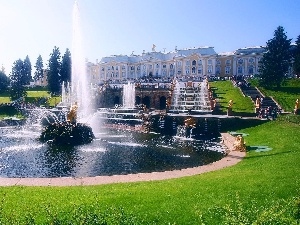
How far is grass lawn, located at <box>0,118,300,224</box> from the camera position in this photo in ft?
29.5

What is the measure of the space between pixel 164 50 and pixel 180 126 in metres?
77.1

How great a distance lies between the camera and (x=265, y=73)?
179 feet

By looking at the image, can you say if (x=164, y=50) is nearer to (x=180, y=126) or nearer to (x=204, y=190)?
(x=180, y=126)

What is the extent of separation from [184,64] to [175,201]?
89516mm

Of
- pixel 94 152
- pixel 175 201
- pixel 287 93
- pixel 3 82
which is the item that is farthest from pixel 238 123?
pixel 3 82

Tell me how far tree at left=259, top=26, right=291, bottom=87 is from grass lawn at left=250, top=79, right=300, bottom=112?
156 cm

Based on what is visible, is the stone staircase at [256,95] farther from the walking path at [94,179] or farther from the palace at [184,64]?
the palace at [184,64]

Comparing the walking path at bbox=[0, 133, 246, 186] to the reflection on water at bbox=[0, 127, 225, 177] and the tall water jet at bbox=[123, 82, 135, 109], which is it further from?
the tall water jet at bbox=[123, 82, 135, 109]

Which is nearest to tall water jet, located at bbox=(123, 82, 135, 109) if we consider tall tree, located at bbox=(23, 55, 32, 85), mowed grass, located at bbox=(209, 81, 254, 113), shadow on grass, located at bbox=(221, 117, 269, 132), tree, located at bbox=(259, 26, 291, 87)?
mowed grass, located at bbox=(209, 81, 254, 113)

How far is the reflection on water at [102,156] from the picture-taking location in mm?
16250

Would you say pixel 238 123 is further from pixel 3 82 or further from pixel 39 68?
pixel 39 68

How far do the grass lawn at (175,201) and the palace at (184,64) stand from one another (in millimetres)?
71443

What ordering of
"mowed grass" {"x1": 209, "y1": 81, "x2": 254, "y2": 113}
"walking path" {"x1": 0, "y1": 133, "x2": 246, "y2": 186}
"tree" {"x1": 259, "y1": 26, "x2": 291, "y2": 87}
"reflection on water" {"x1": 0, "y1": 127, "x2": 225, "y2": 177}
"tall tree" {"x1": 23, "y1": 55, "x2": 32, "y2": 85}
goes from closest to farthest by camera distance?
1. "walking path" {"x1": 0, "y1": 133, "x2": 246, "y2": 186}
2. "reflection on water" {"x1": 0, "y1": 127, "x2": 225, "y2": 177}
3. "mowed grass" {"x1": 209, "y1": 81, "x2": 254, "y2": 113}
4. "tree" {"x1": 259, "y1": 26, "x2": 291, "y2": 87}
5. "tall tree" {"x1": 23, "y1": 55, "x2": 32, "y2": 85}

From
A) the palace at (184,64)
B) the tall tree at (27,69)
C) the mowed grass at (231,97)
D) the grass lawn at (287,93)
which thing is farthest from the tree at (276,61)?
the tall tree at (27,69)
